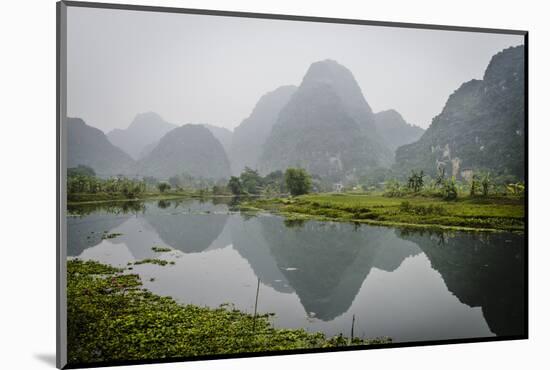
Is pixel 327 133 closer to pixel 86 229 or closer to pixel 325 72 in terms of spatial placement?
pixel 325 72

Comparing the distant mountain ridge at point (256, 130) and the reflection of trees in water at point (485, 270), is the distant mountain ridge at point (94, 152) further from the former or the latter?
the reflection of trees in water at point (485, 270)

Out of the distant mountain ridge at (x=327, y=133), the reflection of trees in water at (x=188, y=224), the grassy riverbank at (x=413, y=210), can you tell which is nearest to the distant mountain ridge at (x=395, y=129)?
the distant mountain ridge at (x=327, y=133)

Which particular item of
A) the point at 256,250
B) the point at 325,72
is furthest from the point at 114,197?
the point at 325,72

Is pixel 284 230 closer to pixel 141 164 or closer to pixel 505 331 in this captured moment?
pixel 141 164

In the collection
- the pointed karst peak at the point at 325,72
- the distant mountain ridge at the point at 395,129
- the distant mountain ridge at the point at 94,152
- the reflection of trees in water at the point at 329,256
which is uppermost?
the pointed karst peak at the point at 325,72

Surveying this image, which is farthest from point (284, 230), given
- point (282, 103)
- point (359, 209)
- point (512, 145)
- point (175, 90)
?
point (512, 145)

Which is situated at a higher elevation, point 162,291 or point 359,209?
point 359,209
